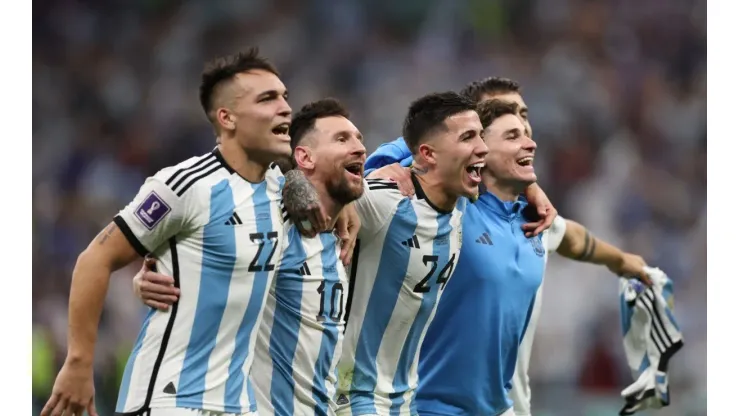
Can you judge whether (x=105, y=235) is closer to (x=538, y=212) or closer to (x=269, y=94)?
(x=269, y=94)

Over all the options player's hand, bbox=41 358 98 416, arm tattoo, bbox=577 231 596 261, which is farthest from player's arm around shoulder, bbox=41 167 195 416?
arm tattoo, bbox=577 231 596 261

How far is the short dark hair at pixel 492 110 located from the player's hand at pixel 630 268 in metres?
1.45

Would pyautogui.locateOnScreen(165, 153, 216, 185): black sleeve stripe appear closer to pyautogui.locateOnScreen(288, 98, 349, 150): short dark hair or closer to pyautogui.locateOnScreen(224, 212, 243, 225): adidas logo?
pyautogui.locateOnScreen(224, 212, 243, 225): adidas logo

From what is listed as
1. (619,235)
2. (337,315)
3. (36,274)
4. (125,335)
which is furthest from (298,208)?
(619,235)

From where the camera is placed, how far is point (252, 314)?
4297mm

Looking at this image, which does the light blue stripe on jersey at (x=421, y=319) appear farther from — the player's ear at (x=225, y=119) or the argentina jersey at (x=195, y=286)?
the player's ear at (x=225, y=119)

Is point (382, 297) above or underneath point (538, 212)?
underneath

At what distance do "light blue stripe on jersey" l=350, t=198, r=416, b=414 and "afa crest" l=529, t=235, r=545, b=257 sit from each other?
111 centimetres

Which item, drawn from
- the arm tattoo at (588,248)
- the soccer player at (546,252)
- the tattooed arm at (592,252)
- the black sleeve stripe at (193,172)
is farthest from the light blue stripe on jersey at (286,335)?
the arm tattoo at (588,248)

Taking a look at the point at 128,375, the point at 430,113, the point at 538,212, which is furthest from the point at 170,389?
the point at 538,212

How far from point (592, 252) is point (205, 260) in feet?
10.9

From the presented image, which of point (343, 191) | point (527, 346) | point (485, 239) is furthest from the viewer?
point (527, 346)

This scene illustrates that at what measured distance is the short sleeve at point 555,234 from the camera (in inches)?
253

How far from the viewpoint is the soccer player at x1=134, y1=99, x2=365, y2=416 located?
182 inches
